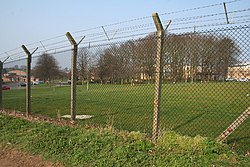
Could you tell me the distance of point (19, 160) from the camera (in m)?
4.23

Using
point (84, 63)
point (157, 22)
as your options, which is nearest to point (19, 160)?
point (157, 22)

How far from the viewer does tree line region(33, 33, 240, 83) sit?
4.56 meters

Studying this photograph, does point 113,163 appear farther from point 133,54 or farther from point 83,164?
point 133,54

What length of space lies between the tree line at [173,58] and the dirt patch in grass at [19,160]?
2.89 m

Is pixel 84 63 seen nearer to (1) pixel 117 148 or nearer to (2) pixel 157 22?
(2) pixel 157 22

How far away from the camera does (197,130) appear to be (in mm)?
6625

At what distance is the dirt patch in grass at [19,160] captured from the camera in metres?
4.03

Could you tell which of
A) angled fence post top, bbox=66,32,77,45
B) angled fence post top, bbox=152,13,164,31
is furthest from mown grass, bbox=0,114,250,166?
angled fence post top, bbox=66,32,77,45

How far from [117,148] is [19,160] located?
164 cm

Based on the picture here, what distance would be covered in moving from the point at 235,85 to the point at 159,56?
155cm

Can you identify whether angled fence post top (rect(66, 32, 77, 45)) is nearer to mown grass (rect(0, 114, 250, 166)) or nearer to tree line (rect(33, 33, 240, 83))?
tree line (rect(33, 33, 240, 83))

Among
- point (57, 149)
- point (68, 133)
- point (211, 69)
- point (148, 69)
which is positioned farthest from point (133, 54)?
point (57, 149)

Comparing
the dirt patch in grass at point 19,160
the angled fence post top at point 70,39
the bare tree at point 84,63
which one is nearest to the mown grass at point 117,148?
the dirt patch in grass at point 19,160

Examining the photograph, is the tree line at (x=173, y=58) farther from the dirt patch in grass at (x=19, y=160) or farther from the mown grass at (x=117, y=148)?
the dirt patch in grass at (x=19, y=160)
